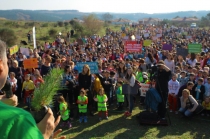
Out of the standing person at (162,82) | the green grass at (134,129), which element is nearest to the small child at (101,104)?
the green grass at (134,129)

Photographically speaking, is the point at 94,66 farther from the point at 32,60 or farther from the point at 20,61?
the point at 20,61

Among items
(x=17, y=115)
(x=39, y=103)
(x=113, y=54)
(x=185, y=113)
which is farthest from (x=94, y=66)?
(x=17, y=115)

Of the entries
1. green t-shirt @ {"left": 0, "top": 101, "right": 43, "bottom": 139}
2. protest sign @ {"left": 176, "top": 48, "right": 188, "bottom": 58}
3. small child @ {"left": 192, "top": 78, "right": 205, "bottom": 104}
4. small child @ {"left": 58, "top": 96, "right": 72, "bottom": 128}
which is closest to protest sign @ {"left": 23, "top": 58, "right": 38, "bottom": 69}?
small child @ {"left": 58, "top": 96, "right": 72, "bottom": 128}

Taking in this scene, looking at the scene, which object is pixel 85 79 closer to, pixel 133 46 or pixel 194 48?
pixel 133 46

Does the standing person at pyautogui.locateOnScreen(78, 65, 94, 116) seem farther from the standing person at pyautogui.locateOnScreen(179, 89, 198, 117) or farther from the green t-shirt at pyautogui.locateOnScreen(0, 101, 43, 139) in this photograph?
the green t-shirt at pyautogui.locateOnScreen(0, 101, 43, 139)

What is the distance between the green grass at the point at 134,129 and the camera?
6754 mm

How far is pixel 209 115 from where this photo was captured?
7.91 m

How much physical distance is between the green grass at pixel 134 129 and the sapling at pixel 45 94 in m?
5.17

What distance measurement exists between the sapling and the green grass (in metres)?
5.17

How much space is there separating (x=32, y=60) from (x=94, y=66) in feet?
7.70

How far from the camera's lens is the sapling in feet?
5.12

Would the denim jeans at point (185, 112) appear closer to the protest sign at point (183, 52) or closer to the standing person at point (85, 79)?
the standing person at point (85, 79)

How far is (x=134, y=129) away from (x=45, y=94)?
18.9ft

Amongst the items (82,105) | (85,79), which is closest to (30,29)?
(85,79)
